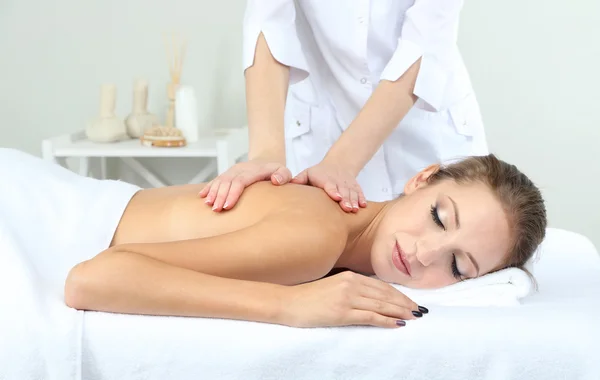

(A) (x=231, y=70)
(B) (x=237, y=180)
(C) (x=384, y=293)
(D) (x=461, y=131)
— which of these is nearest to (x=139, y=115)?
(A) (x=231, y=70)

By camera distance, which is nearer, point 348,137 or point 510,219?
point 510,219

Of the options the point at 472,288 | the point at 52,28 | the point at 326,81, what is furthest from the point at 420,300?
the point at 52,28

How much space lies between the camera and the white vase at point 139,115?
3.46 metres

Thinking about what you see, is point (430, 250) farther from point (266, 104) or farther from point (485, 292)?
point (266, 104)

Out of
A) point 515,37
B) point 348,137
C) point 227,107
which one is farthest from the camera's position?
point 227,107

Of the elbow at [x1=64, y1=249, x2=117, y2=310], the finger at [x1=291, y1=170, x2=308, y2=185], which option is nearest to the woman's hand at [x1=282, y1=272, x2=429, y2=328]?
the elbow at [x1=64, y1=249, x2=117, y2=310]

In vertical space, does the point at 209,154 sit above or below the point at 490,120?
below

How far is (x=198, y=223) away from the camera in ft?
5.31

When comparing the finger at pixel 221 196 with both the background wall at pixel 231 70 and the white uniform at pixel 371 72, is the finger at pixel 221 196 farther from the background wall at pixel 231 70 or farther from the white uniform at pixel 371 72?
the background wall at pixel 231 70

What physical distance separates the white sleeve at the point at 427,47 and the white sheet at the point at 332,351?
2.65 ft

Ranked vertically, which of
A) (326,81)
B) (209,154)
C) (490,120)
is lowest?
(209,154)

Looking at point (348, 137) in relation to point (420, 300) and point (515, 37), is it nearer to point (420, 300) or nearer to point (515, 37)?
point (420, 300)

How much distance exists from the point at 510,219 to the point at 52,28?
2861mm

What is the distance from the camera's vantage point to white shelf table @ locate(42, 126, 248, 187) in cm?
317
